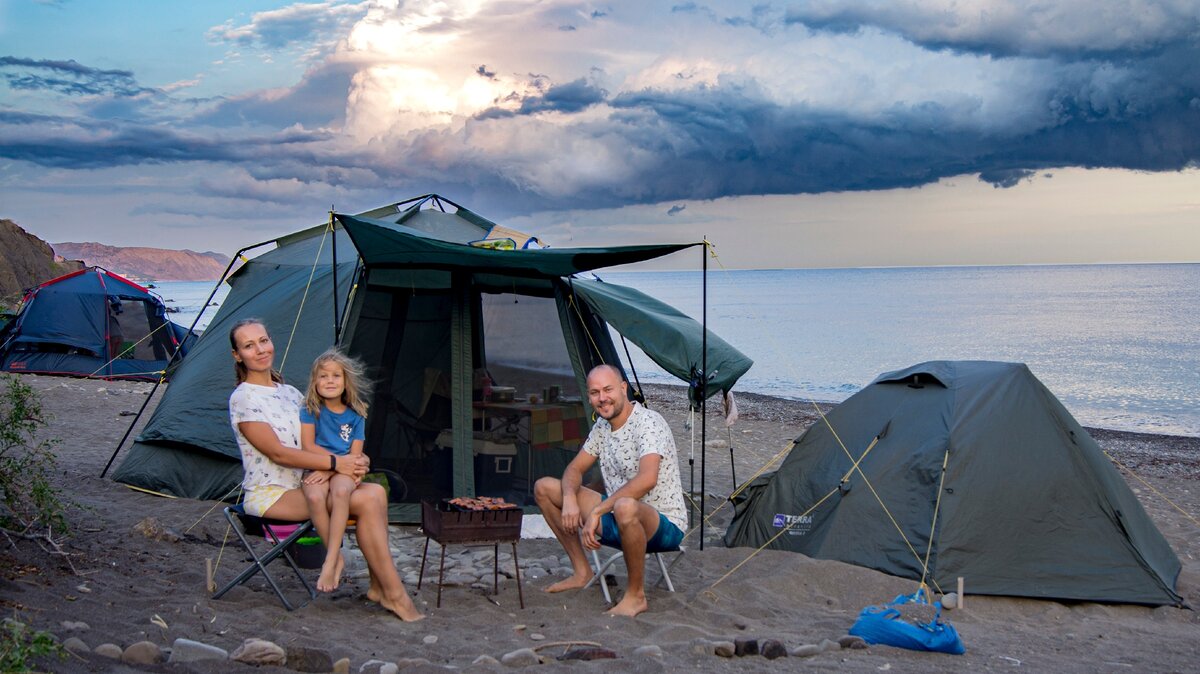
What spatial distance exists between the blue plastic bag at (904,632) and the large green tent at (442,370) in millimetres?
2749

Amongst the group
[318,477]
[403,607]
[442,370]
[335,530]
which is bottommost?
[403,607]

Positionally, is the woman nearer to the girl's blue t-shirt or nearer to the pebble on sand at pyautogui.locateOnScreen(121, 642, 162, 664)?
the girl's blue t-shirt

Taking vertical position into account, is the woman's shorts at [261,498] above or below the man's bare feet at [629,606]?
above

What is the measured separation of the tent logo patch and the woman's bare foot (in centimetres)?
265

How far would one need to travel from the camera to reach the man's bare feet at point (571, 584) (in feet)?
17.4

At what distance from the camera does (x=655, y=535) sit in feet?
16.5

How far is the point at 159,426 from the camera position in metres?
7.52

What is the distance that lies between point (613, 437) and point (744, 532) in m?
1.88

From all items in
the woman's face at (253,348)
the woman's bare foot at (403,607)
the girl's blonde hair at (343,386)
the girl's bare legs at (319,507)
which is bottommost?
the woman's bare foot at (403,607)

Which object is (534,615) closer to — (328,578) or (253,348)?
(328,578)

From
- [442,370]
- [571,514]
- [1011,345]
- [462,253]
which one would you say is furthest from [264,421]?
[1011,345]

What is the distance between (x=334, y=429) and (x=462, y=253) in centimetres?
189

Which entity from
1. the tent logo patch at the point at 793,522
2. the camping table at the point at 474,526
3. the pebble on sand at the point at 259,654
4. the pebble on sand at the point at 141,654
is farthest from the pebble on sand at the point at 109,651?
the tent logo patch at the point at 793,522

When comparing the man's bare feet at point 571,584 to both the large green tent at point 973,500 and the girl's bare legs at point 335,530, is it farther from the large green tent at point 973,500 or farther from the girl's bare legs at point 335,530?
the large green tent at point 973,500
